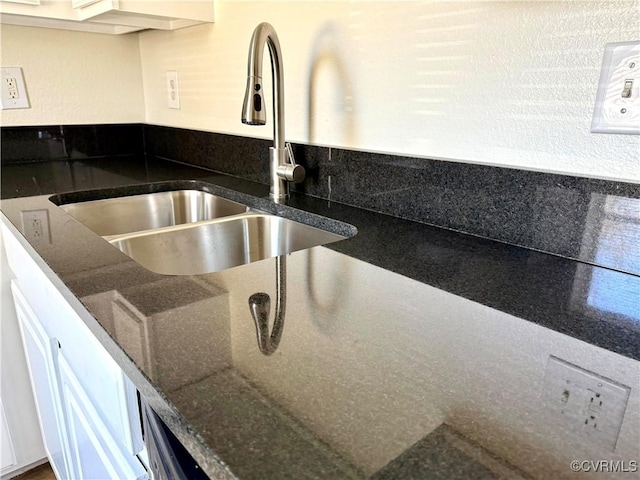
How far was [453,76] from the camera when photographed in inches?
32.8

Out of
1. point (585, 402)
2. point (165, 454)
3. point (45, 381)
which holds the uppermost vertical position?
point (585, 402)

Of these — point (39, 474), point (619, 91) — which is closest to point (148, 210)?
point (39, 474)

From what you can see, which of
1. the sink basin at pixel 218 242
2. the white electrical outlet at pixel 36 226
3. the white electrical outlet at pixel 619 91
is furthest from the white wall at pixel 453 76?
the white electrical outlet at pixel 36 226

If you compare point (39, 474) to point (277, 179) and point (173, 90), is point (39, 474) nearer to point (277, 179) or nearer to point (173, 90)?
point (277, 179)

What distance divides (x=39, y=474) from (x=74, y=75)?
145 centimetres

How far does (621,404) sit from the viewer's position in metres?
0.39

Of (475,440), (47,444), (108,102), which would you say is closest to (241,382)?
(475,440)

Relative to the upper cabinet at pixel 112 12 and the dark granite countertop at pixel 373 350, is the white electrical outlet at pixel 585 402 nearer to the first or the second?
the dark granite countertop at pixel 373 350

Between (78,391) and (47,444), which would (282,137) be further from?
(47,444)

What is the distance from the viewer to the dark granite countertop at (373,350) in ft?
1.08

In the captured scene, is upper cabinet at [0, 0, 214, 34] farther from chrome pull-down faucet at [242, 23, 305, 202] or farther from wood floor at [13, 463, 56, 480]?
wood floor at [13, 463, 56, 480]

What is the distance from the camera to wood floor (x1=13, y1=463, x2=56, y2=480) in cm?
140

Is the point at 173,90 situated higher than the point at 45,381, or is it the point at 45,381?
the point at 173,90

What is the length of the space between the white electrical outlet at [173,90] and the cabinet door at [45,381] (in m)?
0.89
